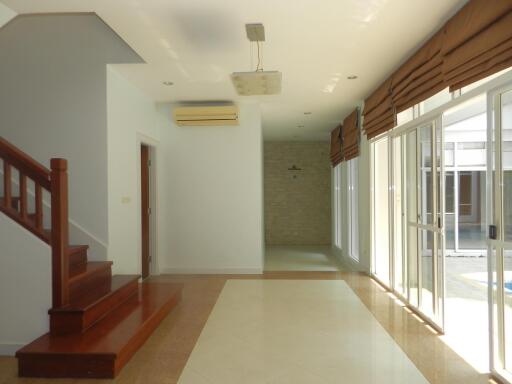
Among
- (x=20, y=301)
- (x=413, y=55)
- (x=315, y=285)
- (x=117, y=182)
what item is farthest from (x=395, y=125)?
(x=20, y=301)

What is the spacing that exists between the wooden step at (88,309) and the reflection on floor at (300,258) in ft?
12.1

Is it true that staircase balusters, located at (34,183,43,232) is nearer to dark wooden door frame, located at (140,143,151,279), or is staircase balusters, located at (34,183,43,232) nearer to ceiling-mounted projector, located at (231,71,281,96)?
ceiling-mounted projector, located at (231,71,281,96)

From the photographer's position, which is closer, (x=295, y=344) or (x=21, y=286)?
(x=21, y=286)

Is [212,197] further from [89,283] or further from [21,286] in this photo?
[21,286]

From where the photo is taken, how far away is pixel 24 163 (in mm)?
3453

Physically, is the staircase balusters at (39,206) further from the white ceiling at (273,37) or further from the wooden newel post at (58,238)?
the white ceiling at (273,37)

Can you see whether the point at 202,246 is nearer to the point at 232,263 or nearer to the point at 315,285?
the point at 232,263

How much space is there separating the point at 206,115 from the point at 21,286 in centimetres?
379

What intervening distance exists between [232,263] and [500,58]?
510 centimetres

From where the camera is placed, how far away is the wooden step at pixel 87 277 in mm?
3695

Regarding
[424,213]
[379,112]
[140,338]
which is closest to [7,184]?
[140,338]

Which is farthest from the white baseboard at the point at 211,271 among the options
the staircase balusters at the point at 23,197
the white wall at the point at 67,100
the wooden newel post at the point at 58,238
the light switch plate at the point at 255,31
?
the light switch plate at the point at 255,31

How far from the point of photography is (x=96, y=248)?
476cm

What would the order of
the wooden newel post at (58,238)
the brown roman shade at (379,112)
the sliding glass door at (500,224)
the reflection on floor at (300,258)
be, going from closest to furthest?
the sliding glass door at (500,224), the wooden newel post at (58,238), the brown roman shade at (379,112), the reflection on floor at (300,258)
